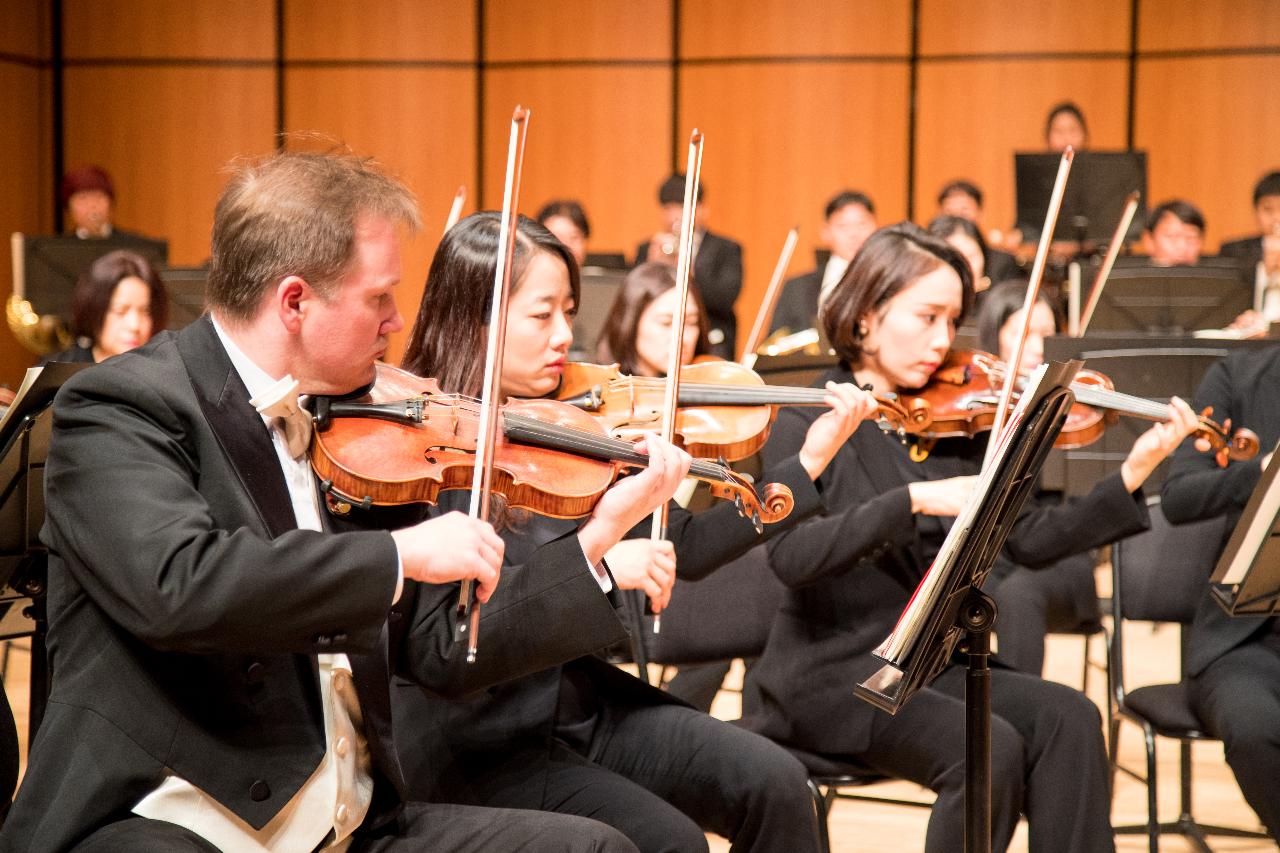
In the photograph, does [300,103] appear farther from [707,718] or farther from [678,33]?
[707,718]

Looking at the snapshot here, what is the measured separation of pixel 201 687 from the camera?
146 centimetres

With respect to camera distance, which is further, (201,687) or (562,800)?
(562,800)

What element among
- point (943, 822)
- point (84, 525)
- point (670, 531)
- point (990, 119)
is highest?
point (990, 119)

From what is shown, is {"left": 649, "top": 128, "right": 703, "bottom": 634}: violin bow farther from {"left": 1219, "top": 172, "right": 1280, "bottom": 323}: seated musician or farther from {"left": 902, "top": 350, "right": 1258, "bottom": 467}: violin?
{"left": 1219, "top": 172, "right": 1280, "bottom": 323}: seated musician

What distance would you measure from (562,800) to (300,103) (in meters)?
7.35

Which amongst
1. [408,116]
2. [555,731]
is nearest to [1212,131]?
[408,116]

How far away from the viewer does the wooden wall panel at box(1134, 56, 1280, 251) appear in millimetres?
7973

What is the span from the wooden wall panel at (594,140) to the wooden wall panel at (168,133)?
141 centimetres

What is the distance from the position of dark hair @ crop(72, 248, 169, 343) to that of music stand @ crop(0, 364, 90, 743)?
1.56 m

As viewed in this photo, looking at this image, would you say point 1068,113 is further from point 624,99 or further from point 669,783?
point 669,783

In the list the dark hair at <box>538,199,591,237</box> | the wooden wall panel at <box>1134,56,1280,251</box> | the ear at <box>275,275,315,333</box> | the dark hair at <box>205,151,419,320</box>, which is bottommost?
the ear at <box>275,275,315,333</box>

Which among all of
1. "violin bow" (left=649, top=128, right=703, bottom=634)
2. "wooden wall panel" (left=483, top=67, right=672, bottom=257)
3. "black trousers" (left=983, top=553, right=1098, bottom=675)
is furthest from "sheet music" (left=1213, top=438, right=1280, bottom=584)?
"wooden wall panel" (left=483, top=67, right=672, bottom=257)

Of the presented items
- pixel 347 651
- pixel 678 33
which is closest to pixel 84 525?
pixel 347 651

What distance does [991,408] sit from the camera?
259 centimetres
